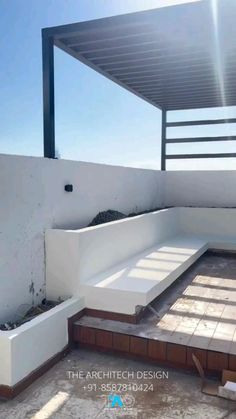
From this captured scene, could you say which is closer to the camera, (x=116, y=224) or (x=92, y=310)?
(x=92, y=310)

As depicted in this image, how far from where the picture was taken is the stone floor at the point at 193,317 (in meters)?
2.75

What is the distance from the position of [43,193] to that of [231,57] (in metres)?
3.50

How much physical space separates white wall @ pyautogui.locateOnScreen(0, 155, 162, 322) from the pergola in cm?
66

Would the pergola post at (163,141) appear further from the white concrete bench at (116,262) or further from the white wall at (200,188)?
the white concrete bench at (116,262)

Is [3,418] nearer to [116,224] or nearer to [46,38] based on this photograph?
[116,224]

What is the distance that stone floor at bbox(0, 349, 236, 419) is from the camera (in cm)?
215

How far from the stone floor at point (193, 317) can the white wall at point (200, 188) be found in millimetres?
3298

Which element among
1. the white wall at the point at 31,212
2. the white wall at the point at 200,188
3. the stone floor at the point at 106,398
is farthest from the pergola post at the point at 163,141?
the stone floor at the point at 106,398

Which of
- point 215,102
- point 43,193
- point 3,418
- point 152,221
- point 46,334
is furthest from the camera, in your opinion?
point 215,102

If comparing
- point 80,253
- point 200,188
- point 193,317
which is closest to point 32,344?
point 80,253

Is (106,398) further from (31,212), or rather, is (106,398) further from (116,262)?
(116,262)

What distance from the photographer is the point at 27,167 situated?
315 centimetres

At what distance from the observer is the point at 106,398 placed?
2.34 metres

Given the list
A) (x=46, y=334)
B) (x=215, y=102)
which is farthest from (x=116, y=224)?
(x=215, y=102)
